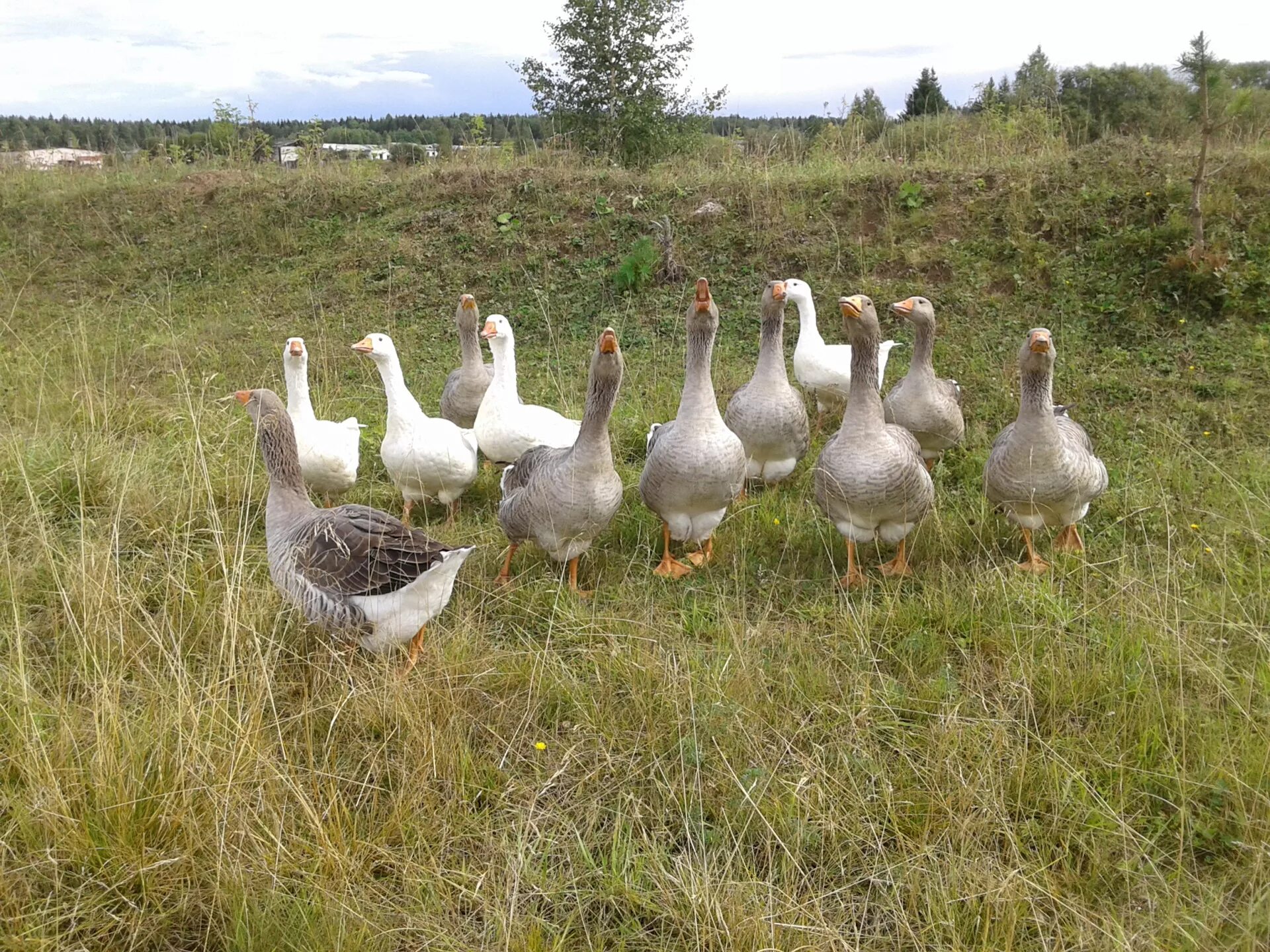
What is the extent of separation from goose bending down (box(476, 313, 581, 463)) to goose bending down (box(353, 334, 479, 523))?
209 mm

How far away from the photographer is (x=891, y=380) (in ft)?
24.8

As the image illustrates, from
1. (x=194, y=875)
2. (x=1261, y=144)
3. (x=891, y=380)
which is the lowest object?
(x=194, y=875)

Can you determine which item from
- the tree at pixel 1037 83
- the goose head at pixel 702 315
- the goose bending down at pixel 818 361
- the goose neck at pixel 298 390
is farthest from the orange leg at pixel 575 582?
the tree at pixel 1037 83

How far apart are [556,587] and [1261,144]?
9545 mm

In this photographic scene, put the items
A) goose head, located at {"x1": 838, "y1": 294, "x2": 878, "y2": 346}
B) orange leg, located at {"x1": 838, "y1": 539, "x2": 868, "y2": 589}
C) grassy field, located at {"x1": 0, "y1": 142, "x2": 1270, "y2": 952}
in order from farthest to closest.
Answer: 1. goose head, located at {"x1": 838, "y1": 294, "x2": 878, "y2": 346}
2. orange leg, located at {"x1": 838, "y1": 539, "x2": 868, "y2": 589}
3. grassy field, located at {"x1": 0, "y1": 142, "x2": 1270, "y2": 952}

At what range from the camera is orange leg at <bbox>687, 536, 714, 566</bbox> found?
16.1 ft

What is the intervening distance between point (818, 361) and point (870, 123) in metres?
11.1

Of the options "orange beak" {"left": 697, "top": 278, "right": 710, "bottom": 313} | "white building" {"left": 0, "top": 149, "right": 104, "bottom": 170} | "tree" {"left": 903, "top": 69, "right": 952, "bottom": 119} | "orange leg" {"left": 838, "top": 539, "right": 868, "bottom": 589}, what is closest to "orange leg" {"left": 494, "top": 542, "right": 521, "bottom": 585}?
"orange beak" {"left": 697, "top": 278, "right": 710, "bottom": 313}

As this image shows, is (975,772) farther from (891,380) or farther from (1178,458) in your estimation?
(891,380)

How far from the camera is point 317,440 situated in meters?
5.31

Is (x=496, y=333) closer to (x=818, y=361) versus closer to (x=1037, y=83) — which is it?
(x=818, y=361)

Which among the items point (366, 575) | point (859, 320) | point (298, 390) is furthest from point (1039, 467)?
point (298, 390)

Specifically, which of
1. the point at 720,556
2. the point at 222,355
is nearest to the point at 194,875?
the point at 720,556

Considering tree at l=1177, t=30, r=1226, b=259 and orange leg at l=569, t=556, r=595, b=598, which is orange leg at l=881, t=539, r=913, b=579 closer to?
orange leg at l=569, t=556, r=595, b=598
